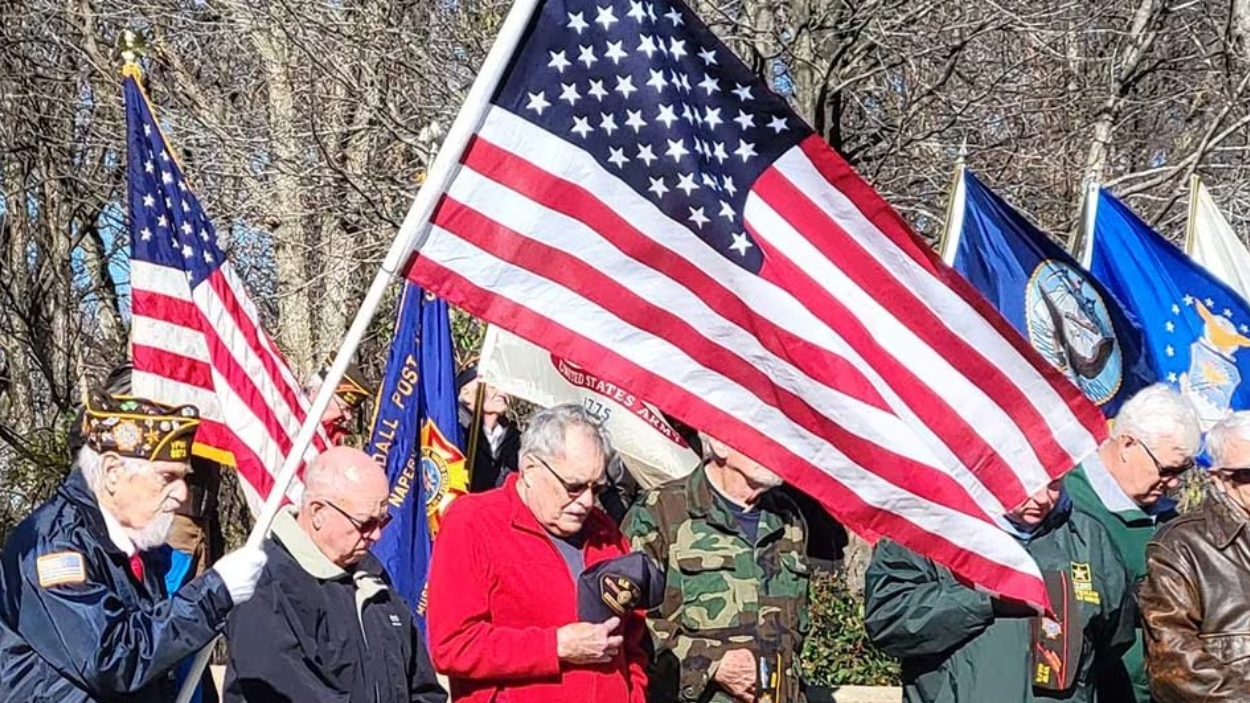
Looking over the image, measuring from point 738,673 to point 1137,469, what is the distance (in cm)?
155

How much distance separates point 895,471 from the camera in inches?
180

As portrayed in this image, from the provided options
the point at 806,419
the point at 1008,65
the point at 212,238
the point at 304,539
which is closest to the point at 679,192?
the point at 806,419

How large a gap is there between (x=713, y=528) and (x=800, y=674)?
0.58 m

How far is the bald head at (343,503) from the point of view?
189 inches

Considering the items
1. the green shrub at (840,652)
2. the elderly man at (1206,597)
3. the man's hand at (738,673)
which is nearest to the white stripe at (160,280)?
the man's hand at (738,673)

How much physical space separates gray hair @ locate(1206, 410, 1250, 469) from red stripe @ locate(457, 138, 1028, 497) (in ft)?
3.75

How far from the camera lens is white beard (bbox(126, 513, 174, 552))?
15.2 feet

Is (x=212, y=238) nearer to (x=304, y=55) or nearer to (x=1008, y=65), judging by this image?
(x=304, y=55)

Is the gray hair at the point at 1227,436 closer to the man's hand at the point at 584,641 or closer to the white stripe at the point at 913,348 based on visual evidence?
the white stripe at the point at 913,348

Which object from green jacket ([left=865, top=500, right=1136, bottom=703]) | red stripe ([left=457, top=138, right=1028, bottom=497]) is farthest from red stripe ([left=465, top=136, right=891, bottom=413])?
green jacket ([left=865, top=500, right=1136, bottom=703])

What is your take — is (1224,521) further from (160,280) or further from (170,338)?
(160,280)

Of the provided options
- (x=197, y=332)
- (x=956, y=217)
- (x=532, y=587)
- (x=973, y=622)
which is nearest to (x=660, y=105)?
(x=532, y=587)

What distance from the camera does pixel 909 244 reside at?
4727mm

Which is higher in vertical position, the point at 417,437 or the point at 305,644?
the point at 305,644
